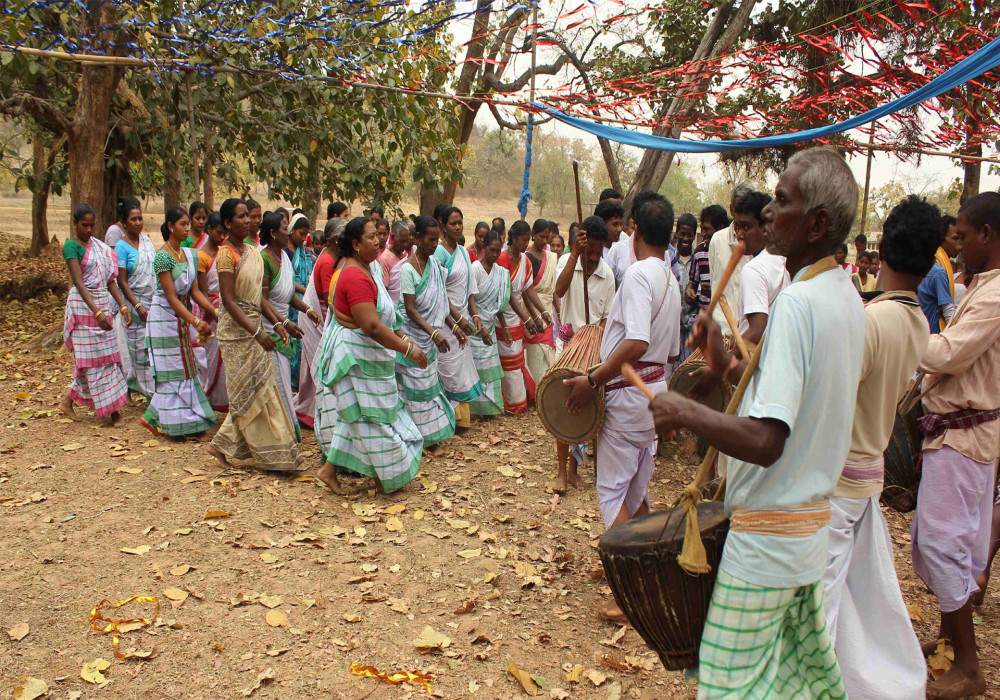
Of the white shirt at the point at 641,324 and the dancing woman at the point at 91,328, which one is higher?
the white shirt at the point at 641,324

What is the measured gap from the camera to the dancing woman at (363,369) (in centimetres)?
568

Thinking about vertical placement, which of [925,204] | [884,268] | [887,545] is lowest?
[887,545]

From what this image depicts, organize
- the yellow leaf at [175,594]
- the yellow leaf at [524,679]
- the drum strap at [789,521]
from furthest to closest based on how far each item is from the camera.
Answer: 1. the yellow leaf at [175,594]
2. the yellow leaf at [524,679]
3. the drum strap at [789,521]

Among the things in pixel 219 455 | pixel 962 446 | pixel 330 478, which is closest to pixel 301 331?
pixel 219 455

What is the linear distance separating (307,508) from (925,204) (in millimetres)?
4479

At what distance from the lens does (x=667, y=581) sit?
2.57 m

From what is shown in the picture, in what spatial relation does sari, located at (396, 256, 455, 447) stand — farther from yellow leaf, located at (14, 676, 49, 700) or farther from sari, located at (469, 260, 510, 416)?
yellow leaf, located at (14, 676, 49, 700)

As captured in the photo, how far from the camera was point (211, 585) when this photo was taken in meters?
4.50

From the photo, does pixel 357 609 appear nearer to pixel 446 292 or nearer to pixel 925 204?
pixel 925 204

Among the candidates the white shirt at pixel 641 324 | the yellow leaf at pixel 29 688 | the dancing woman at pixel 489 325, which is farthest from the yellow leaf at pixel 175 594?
the dancing woman at pixel 489 325

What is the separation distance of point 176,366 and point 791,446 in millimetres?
6138

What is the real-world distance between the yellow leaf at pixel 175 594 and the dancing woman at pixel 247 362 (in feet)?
6.32

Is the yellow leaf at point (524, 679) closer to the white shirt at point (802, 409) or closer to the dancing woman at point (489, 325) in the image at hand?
the white shirt at point (802, 409)

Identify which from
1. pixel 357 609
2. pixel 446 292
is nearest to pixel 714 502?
pixel 357 609
